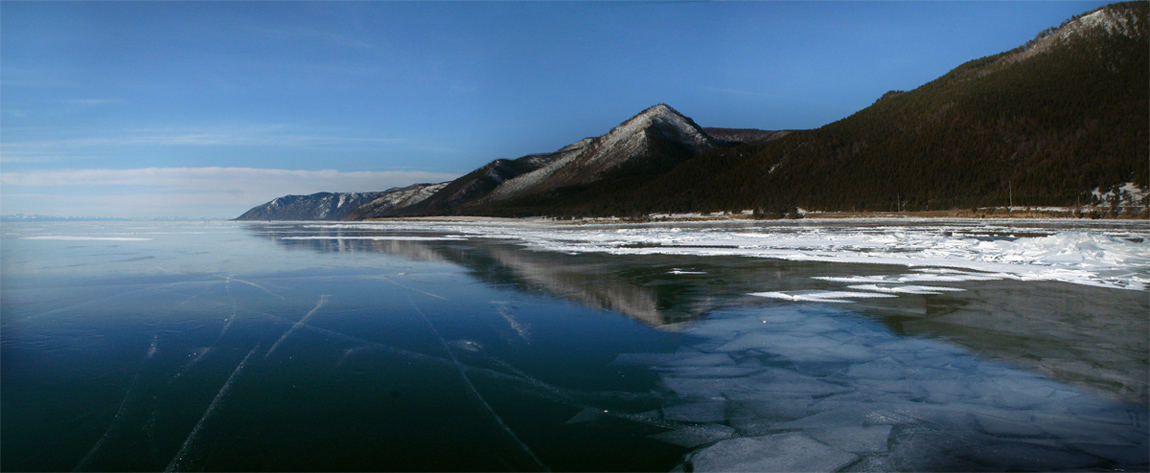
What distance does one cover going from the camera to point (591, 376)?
5.73 meters

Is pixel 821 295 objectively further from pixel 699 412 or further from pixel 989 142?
pixel 989 142

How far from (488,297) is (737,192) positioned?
105 meters

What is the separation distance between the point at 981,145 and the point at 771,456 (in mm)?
97013

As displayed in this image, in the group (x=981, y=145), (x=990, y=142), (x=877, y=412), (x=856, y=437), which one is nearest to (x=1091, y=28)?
(x=990, y=142)

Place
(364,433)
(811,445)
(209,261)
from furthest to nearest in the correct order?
(209,261)
(364,433)
(811,445)

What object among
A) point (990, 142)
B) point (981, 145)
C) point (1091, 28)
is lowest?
point (981, 145)

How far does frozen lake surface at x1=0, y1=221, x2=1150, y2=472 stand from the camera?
3.98 metres

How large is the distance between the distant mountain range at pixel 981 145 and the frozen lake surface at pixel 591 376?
2586 inches

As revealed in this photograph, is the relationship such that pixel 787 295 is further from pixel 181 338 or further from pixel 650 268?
pixel 181 338

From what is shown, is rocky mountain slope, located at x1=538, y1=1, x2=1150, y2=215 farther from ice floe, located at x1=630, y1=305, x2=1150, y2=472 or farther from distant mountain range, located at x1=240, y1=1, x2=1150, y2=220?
ice floe, located at x1=630, y1=305, x2=1150, y2=472

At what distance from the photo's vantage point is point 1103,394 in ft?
16.0

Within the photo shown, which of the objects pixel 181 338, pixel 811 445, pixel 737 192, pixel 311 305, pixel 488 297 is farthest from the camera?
pixel 737 192

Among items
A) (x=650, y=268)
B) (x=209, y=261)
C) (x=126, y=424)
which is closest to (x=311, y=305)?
(x=126, y=424)

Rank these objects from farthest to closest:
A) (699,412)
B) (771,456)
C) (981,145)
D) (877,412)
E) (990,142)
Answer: (981,145) < (990,142) < (699,412) < (877,412) < (771,456)
